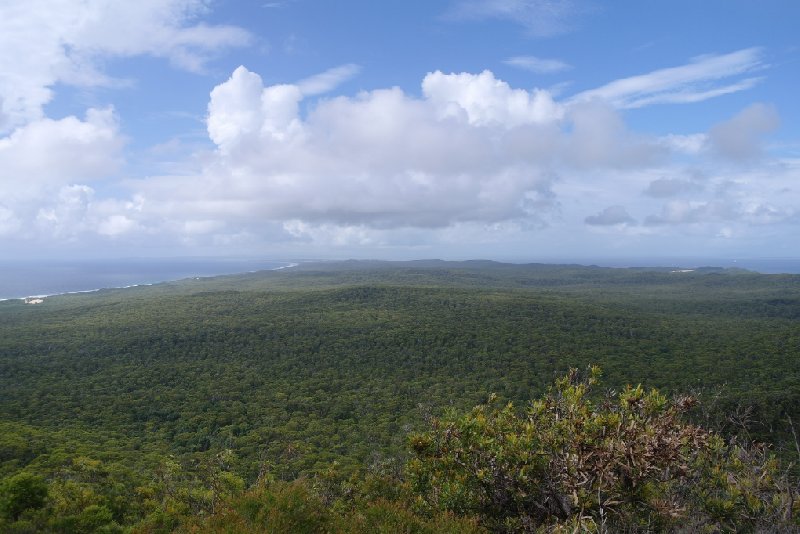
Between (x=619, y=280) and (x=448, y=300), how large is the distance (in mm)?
96134

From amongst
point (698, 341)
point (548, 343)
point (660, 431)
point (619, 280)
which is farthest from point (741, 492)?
point (619, 280)

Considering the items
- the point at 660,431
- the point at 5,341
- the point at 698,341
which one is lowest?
the point at 698,341

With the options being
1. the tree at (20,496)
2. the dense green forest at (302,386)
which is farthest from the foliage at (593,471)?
the tree at (20,496)

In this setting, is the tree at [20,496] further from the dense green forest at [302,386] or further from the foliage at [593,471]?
the foliage at [593,471]

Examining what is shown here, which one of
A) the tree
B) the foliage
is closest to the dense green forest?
the tree

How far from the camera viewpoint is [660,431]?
640 centimetres

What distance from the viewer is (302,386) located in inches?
1757

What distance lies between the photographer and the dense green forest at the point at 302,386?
14.6 m

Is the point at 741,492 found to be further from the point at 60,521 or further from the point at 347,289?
the point at 347,289

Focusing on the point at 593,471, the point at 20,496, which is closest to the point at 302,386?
the point at 20,496

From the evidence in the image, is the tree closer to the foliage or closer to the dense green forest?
the dense green forest

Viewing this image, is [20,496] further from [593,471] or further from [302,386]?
[302,386]

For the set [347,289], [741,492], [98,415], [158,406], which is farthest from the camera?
[347,289]

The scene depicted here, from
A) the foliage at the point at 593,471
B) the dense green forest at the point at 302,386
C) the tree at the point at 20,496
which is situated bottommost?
the dense green forest at the point at 302,386
